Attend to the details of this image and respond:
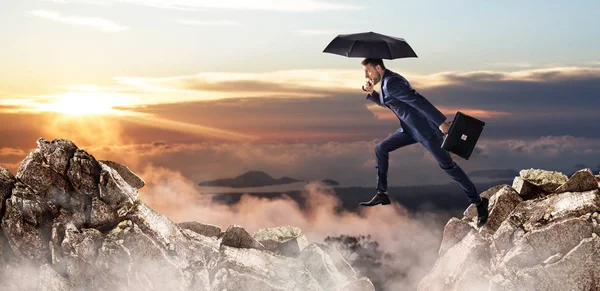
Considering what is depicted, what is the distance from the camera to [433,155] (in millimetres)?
16125

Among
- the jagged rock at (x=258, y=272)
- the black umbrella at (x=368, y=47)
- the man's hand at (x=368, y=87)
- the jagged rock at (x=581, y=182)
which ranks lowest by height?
the jagged rock at (x=258, y=272)

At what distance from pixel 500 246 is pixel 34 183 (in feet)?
43.1

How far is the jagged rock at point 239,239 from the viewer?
18.8 meters

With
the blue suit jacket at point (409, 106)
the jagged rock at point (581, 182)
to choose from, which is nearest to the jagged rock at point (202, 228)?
the blue suit jacket at point (409, 106)

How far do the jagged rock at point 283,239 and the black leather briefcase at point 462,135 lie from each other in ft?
22.2

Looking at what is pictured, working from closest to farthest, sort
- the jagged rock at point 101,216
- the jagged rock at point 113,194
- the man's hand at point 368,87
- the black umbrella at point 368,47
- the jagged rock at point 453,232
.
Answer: the black umbrella at point 368,47
the man's hand at point 368,87
the jagged rock at point 101,216
the jagged rock at point 113,194
the jagged rock at point 453,232

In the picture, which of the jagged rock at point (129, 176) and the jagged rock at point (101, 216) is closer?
the jagged rock at point (101, 216)

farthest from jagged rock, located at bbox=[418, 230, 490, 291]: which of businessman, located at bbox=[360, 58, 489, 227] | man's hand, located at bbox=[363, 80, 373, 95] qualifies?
man's hand, located at bbox=[363, 80, 373, 95]

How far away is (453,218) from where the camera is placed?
63.5 feet

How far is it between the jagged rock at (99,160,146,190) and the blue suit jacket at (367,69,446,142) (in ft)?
24.9

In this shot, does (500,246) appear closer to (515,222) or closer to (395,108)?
(515,222)

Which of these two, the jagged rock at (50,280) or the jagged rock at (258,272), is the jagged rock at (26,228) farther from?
the jagged rock at (258,272)

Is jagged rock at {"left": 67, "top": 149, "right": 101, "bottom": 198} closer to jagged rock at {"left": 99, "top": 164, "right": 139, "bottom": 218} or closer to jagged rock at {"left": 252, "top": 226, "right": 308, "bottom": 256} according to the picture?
jagged rock at {"left": 99, "top": 164, "right": 139, "bottom": 218}

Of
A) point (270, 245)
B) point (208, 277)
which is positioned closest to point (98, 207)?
point (208, 277)
